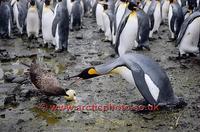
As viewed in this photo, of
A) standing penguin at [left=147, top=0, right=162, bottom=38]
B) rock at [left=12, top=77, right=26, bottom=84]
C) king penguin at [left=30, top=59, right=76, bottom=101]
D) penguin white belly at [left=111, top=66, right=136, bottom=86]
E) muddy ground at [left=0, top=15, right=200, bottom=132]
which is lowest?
muddy ground at [left=0, top=15, right=200, bottom=132]

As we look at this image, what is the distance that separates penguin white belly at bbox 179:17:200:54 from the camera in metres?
8.90

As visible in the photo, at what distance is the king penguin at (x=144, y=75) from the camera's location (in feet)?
19.1

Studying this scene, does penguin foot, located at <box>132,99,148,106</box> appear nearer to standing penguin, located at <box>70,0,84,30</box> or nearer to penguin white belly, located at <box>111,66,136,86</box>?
penguin white belly, located at <box>111,66,136,86</box>

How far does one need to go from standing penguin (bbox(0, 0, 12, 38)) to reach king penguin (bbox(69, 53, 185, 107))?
21.3 feet

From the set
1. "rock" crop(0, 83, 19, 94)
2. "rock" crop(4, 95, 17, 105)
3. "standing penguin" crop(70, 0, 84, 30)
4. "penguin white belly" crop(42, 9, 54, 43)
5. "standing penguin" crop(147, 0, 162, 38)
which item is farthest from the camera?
"standing penguin" crop(70, 0, 84, 30)

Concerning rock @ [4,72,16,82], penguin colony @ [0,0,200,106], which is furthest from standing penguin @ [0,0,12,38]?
rock @ [4,72,16,82]

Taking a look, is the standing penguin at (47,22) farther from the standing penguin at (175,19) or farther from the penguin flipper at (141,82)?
the penguin flipper at (141,82)

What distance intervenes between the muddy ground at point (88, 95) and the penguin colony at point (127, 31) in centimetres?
32

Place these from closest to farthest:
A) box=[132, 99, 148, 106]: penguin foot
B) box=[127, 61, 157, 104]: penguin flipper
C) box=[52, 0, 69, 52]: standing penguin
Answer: box=[127, 61, 157, 104]: penguin flipper, box=[132, 99, 148, 106]: penguin foot, box=[52, 0, 69, 52]: standing penguin

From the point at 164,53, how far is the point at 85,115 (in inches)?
186

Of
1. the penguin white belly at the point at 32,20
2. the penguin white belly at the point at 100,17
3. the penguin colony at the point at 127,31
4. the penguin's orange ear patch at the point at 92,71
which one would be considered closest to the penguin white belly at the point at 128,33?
the penguin colony at the point at 127,31

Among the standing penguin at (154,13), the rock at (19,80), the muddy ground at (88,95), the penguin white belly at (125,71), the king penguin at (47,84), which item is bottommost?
the muddy ground at (88,95)

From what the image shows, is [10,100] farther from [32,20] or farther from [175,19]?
[175,19]

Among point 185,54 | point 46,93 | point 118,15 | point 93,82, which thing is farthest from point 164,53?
point 46,93
